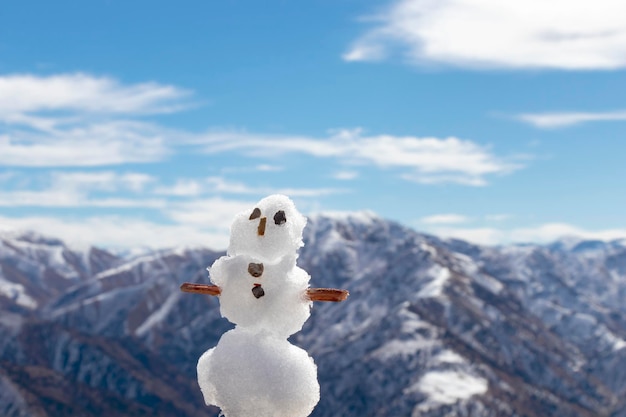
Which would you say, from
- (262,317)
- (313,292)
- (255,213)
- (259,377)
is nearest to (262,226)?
(255,213)

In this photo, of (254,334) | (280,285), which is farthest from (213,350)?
(280,285)

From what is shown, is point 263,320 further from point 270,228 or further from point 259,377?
point 270,228

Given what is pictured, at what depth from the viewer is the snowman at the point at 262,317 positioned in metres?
15.3

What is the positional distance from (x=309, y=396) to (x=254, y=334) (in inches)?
59.2

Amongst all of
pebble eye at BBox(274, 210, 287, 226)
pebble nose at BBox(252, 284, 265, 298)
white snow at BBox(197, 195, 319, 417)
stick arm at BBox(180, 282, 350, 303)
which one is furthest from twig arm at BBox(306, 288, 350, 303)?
pebble eye at BBox(274, 210, 287, 226)

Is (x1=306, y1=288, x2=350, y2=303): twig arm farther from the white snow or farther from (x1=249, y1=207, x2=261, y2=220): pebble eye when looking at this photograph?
(x1=249, y1=207, x2=261, y2=220): pebble eye

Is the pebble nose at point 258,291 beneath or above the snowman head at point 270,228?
beneath

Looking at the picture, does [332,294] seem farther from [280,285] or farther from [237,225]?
[237,225]

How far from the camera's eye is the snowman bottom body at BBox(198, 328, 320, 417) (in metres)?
15.2

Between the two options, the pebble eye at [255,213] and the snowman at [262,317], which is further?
the pebble eye at [255,213]

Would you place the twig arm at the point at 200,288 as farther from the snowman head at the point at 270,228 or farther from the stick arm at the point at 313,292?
the snowman head at the point at 270,228

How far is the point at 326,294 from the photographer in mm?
14875

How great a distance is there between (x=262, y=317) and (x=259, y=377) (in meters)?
1.09

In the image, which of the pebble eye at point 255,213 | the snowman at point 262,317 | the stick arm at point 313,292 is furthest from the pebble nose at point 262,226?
the stick arm at point 313,292
